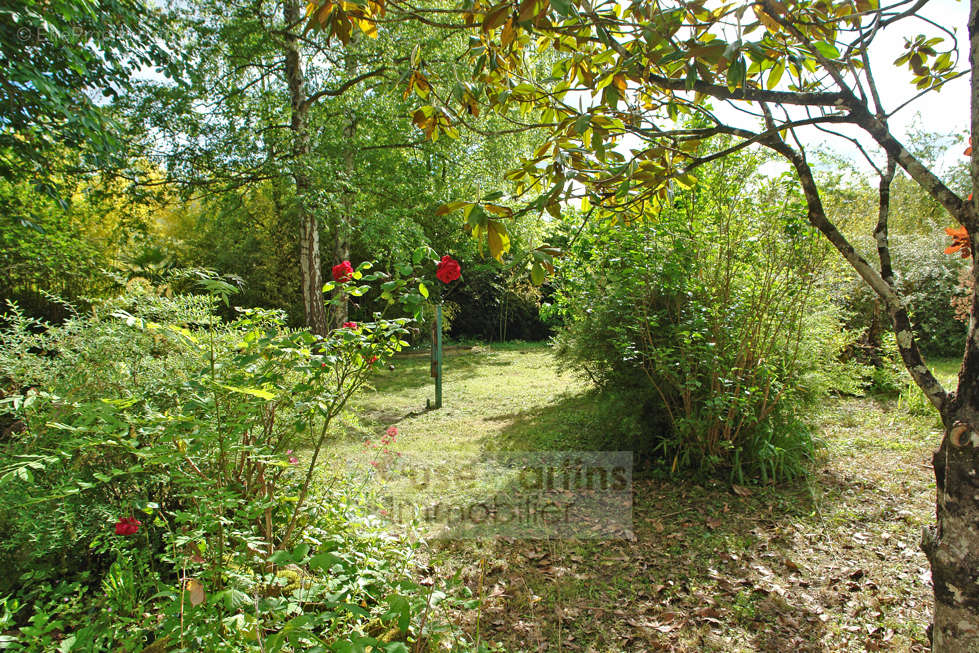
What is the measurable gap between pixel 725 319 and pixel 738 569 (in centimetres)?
167

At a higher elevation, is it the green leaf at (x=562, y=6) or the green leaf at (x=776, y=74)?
the green leaf at (x=776, y=74)

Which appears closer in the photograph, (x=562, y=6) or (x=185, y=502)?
(x=562, y=6)

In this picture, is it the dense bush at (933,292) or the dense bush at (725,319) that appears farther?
the dense bush at (933,292)

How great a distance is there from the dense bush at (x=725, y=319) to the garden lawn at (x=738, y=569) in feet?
1.09

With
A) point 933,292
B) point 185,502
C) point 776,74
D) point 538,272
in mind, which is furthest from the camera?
point 933,292

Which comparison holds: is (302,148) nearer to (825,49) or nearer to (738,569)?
(825,49)

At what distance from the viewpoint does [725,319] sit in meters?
3.49

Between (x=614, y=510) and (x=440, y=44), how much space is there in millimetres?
7298

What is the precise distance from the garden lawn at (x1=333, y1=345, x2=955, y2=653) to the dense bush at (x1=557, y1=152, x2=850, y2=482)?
33cm

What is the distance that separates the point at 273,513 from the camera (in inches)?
87.9

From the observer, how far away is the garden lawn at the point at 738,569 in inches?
81.8

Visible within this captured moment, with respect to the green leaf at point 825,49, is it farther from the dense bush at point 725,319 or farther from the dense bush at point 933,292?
the dense bush at point 933,292

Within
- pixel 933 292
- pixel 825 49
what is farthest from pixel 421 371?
pixel 933 292

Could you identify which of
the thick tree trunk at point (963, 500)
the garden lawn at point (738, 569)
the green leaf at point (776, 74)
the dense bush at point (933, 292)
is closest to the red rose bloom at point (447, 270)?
the garden lawn at point (738, 569)
